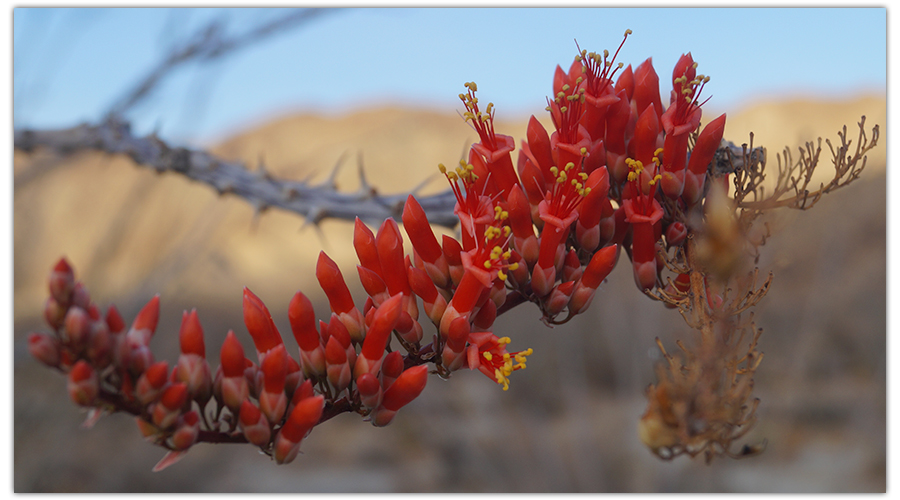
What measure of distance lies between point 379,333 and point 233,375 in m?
0.18

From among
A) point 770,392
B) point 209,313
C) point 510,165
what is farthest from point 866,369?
point 510,165

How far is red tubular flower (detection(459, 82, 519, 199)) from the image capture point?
2.97ft

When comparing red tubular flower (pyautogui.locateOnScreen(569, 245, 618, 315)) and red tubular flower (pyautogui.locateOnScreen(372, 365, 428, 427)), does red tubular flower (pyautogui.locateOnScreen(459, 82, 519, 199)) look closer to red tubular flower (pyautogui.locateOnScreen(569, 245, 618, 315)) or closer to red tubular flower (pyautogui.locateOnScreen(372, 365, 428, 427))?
red tubular flower (pyautogui.locateOnScreen(569, 245, 618, 315))

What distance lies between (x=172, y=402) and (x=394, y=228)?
0.35 metres

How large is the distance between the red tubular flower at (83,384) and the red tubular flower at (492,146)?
564 millimetres

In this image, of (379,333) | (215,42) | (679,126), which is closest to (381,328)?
(379,333)

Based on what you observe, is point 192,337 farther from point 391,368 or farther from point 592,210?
point 592,210

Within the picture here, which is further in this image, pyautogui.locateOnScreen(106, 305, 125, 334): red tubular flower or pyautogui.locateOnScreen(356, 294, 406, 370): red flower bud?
pyautogui.locateOnScreen(356, 294, 406, 370): red flower bud

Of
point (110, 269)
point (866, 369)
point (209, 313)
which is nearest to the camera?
point (110, 269)

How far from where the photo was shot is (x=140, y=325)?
0.71 m

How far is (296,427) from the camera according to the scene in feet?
2.35

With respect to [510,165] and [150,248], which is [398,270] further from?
[150,248]

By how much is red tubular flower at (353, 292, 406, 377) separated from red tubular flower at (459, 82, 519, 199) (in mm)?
247

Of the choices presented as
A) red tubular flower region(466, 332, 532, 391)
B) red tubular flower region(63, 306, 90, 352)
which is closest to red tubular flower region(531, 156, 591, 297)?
red tubular flower region(466, 332, 532, 391)
